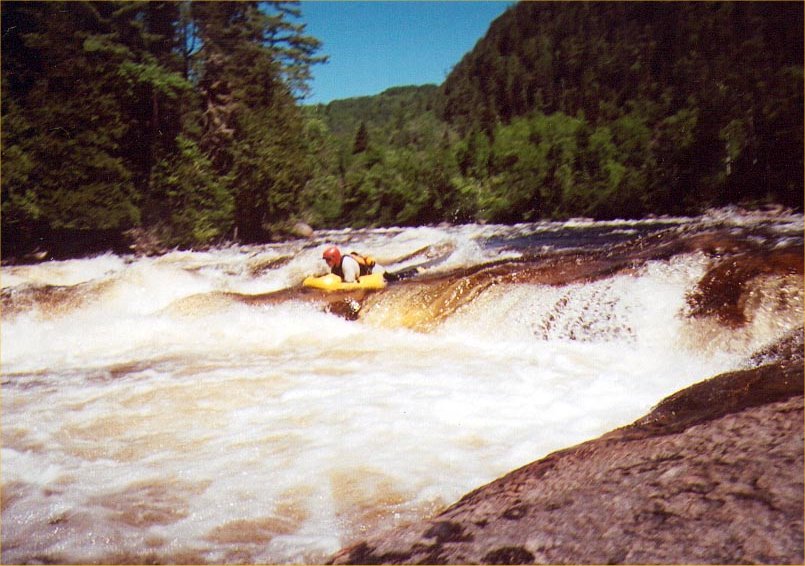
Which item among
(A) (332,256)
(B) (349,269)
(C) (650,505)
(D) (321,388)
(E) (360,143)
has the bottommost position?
(D) (321,388)

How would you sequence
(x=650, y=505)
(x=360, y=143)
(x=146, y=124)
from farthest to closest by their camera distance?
1. (x=360, y=143)
2. (x=146, y=124)
3. (x=650, y=505)

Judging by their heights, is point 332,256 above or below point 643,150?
below

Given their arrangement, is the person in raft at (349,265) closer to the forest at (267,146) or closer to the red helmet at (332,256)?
the red helmet at (332,256)

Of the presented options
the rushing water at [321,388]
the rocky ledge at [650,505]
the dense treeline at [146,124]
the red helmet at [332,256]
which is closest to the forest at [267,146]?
the dense treeline at [146,124]

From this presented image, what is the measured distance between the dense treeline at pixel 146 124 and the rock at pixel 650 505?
41.5 feet

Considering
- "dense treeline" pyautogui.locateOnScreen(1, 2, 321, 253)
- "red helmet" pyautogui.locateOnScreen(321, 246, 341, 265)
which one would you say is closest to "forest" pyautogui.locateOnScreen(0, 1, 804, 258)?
"dense treeline" pyautogui.locateOnScreen(1, 2, 321, 253)

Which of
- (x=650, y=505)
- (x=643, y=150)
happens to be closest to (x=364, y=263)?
(x=650, y=505)

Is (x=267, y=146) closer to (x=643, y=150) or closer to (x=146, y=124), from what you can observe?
(x=146, y=124)

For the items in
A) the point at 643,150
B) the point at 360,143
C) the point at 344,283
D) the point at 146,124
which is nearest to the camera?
the point at 344,283

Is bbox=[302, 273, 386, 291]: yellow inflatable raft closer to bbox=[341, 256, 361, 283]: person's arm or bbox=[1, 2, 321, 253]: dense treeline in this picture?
bbox=[341, 256, 361, 283]: person's arm

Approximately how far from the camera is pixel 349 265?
6.55 meters

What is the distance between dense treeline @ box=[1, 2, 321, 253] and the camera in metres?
11.8

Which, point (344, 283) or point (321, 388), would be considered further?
point (344, 283)

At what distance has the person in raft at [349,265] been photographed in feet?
21.5
